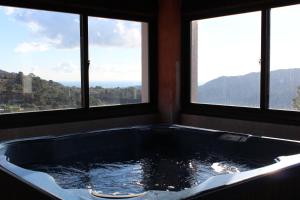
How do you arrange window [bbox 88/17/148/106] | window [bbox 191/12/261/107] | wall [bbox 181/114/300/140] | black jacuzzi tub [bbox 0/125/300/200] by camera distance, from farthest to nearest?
window [bbox 88/17/148/106], window [bbox 191/12/261/107], wall [bbox 181/114/300/140], black jacuzzi tub [bbox 0/125/300/200]

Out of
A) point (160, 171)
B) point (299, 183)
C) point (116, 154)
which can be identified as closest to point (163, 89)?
point (116, 154)

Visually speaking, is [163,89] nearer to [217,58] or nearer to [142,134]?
[217,58]

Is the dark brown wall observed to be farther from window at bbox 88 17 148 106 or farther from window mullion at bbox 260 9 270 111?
window mullion at bbox 260 9 270 111

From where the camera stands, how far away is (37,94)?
12.0ft

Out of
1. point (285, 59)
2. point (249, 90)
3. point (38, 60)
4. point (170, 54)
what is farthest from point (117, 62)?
point (285, 59)

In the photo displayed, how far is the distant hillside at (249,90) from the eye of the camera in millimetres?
3463

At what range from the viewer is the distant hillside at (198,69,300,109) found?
3.46m

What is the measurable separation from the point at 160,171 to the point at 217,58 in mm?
1797

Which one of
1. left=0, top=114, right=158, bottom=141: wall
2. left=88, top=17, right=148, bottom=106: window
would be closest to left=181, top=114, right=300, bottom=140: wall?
left=0, top=114, right=158, bottom=141: wall

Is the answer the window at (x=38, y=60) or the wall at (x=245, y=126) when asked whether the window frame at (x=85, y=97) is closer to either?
the window at (x=38, y=60)

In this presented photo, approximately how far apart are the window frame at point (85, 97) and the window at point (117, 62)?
0.24ft

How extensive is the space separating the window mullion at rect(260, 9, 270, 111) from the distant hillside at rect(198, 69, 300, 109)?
0.16ft

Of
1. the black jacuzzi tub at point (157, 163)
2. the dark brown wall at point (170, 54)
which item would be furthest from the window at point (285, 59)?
the dark brown wall at point (170, 54)

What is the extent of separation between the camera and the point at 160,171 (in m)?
2.89
